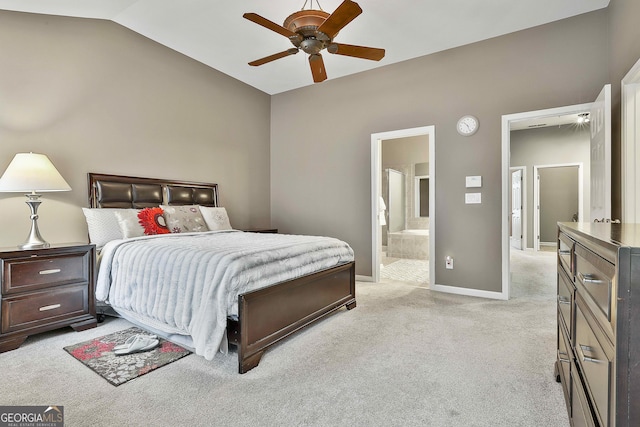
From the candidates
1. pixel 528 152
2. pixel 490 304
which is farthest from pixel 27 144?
pixel 528 152

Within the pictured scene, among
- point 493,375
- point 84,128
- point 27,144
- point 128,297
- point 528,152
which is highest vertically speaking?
point 528,152

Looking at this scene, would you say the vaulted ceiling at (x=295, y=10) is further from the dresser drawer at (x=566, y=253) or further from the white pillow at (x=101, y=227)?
the dresser drawer at (x=566, y=253)

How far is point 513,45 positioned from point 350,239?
309 centimetres

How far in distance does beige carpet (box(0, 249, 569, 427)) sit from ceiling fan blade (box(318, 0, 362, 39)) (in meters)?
2.32

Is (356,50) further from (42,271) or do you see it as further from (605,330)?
(42,271)

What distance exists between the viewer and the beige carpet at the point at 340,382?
1.65 m

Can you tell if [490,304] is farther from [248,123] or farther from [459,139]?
[248,123]

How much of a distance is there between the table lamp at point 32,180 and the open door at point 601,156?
4566 millimetres

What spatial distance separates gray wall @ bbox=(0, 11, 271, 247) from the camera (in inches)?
117

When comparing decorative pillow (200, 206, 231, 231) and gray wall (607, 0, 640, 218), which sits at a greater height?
gray wall (607, 0, 640, 218)

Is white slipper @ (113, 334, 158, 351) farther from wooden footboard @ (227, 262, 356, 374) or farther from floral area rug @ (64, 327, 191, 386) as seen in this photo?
wooden footboard @ (227, 262, 356, 374)

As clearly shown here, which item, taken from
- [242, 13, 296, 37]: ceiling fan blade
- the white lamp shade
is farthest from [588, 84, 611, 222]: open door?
the white lamp shade

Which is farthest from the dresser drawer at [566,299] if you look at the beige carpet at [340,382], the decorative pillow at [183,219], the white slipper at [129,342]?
the decorative pillow at [183,219]

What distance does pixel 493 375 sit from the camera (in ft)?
6.72
